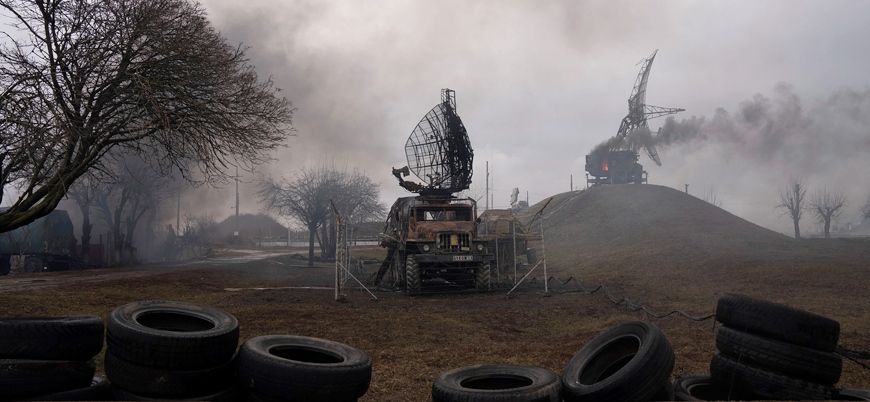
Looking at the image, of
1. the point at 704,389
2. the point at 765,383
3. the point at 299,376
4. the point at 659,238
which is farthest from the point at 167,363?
the point at 659,238

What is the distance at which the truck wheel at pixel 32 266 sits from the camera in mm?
23891

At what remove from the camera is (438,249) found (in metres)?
15.6

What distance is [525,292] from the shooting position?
1565 cm

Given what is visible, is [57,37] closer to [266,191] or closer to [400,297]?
[400,297]

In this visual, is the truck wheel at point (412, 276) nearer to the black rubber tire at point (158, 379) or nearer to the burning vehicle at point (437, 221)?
the burning vehicle at point (437, 221)

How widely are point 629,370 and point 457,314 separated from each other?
7930 mm

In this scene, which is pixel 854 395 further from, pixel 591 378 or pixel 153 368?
pixel 153 368

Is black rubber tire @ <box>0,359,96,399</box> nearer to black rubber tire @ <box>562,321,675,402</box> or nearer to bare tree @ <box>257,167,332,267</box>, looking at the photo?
black rubber tire @ <box>562,321,675,402</box>

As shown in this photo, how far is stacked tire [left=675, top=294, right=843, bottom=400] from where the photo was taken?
171 inches

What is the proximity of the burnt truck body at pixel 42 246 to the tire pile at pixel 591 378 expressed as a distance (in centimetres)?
2691

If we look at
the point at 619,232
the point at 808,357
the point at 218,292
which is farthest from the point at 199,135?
the point at 619,232

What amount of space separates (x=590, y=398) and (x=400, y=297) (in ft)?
37.0

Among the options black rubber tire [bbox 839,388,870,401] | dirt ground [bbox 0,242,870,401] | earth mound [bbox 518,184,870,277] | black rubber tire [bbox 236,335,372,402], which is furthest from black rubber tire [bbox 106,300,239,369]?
earth mound [bbox 518,184,870,277]

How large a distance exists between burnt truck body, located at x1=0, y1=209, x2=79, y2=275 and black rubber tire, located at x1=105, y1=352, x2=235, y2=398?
25.0 metres
